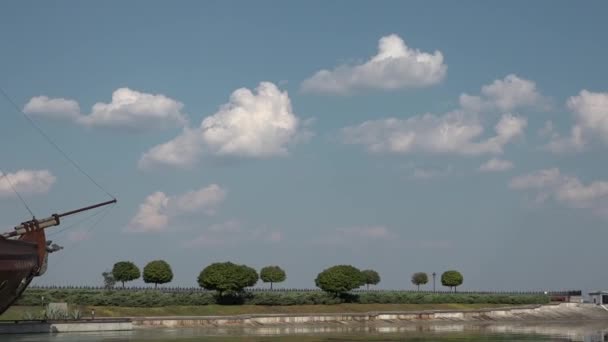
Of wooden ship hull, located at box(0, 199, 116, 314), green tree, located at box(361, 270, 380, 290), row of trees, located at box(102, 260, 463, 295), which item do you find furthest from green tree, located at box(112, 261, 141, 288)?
green tree, located at box(361, 270, 380, 290)

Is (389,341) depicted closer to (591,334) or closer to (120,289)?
(591,334)

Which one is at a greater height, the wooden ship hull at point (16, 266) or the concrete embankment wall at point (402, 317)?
the wooden ship hull at point (16, 266)

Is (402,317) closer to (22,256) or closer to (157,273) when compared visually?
(157,273)

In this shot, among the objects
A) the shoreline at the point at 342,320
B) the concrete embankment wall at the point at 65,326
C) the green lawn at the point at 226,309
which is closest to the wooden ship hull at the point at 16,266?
the concrete embankment wall at the point at 65,326

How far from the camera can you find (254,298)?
10006 cm

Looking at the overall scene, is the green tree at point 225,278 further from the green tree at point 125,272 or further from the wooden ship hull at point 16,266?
the wooden ship hull at point 16,266

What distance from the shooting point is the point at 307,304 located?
102 meters

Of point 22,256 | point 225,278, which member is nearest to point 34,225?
point 22,256

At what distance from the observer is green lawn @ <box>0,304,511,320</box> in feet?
272

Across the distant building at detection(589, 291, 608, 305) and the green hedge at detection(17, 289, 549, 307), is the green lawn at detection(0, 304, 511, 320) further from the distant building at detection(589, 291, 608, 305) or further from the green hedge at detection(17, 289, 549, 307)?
the distant building at detection(589, 291, 608, 305)

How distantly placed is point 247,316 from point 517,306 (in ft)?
153

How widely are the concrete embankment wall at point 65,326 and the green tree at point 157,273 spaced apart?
84.1ft

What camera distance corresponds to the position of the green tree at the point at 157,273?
103188 mm


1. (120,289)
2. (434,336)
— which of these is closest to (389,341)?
(434,336)
